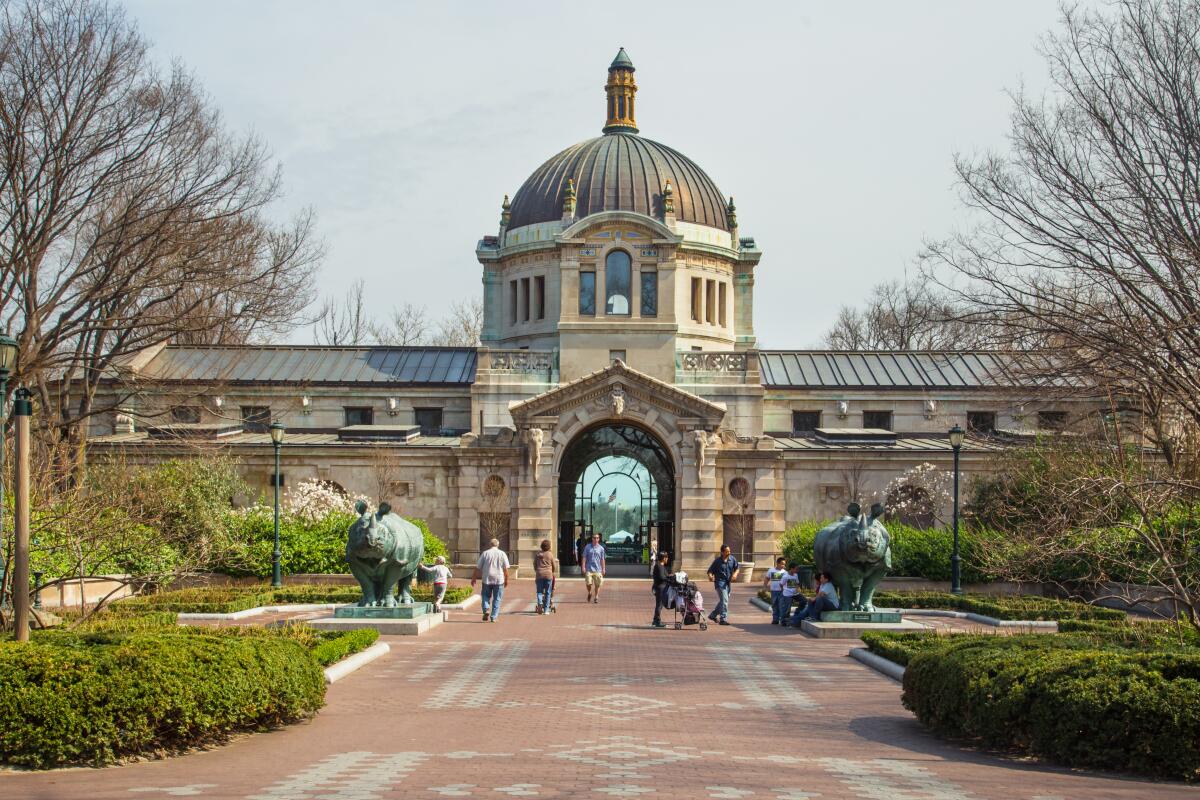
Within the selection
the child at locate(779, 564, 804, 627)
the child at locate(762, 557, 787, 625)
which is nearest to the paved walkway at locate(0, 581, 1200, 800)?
the child at locate(779, 564, 804, 627)

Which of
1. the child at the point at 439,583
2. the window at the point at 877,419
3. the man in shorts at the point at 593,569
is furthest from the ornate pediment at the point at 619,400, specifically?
the child at the point at 439,583

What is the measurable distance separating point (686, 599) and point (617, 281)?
92.5ft

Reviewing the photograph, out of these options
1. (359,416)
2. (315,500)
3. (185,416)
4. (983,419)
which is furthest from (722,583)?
(185,416)

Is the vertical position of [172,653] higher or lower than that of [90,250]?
lower

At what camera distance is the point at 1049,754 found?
13461 mm

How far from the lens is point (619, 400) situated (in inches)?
1845

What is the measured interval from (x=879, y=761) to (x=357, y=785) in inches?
205

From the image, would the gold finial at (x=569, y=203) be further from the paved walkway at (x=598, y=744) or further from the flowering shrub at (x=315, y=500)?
the paved walkway at (x=598, y=744)

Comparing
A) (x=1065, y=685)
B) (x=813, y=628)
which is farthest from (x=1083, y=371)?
(x=1065, y=685)

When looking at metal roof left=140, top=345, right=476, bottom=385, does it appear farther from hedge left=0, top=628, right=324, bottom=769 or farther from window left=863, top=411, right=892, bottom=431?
hedge left=0, top=628, right=324, bottom=769

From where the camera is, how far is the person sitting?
89.6 ft

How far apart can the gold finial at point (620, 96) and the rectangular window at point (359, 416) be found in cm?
1996

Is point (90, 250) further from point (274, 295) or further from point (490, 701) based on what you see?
point (490, 701)

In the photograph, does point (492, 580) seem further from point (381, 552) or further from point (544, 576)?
point (381, 552)
